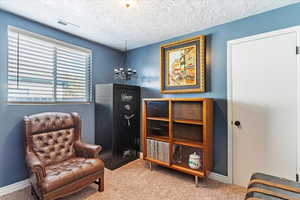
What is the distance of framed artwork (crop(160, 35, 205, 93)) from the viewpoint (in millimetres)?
2461

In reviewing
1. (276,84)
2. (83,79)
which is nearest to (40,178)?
(83,79)

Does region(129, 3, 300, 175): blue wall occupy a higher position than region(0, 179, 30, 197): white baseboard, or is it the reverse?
region(129, 3, 300, 175): blue wall

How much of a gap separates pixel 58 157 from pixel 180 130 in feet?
6.40

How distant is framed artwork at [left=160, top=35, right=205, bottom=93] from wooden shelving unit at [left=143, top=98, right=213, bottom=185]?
0.36 m

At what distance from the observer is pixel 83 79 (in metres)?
2.92

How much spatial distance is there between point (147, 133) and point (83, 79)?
1687mm

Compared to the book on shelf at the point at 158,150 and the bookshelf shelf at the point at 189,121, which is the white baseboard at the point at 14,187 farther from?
the bookshelf shelf at the point at 189,121

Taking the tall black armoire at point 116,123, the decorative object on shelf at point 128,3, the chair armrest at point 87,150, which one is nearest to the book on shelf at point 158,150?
the tall black armoire at point 116,123

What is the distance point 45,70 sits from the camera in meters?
2.37

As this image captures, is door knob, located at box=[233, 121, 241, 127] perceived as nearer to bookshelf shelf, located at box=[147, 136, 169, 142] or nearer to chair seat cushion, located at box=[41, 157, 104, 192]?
bookshelf shelf, located at box=[147, 136, 169, 142]

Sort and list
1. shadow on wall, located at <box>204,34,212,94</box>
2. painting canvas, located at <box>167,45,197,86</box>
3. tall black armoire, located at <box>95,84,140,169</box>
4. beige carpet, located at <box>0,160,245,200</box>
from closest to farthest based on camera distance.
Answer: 1. beige carpet, located at <box>0,160,245,200</box>
2. shadow on wall, located at <box>204,34,212,94</box>
3. painting canvas, located at <box>167,45,197,86</box>
4. tall black armoire, located at <box>95,84,140,169</box>

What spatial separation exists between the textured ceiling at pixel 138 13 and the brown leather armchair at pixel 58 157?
1.47m

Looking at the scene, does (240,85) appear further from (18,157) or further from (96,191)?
(18,157)

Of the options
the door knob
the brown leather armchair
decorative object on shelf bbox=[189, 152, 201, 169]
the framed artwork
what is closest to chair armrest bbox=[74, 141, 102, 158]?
the brown leather armchair
